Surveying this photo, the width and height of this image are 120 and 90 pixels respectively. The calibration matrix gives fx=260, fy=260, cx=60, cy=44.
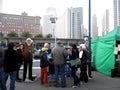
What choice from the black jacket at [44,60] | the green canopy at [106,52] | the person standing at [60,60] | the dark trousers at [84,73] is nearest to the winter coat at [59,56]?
the person standing at [60,60]

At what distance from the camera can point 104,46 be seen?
15.0 meters

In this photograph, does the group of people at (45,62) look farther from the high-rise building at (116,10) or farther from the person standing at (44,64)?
the high-rise building at (116,10)

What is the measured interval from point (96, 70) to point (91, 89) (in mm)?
7421

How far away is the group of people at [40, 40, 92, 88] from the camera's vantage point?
33.5ft

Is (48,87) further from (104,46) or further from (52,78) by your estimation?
(104,46)

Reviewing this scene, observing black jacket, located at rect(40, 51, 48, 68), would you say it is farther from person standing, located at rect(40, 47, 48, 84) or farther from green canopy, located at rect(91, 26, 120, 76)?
green canopy, located at rect(91, 26, 120, 76)

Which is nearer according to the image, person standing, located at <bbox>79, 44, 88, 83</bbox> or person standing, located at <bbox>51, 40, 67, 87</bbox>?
person standing, located at <bbox>51, 40, 67, 87</bbox>

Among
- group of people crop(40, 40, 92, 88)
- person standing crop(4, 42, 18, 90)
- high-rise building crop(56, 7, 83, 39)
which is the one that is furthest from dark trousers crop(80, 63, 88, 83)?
high-rise building crop(56, 7, 83, 39)

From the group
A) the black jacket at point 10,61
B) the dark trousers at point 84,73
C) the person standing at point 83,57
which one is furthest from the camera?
the dark trousers at point 84,73

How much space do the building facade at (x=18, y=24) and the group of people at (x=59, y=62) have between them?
493 feet

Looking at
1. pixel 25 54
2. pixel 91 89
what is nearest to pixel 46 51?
pixel 25 54

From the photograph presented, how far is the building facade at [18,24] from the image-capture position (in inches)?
6348

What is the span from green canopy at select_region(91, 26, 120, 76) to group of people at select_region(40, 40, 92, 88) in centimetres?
260

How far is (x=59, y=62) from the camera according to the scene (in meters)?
10.2
